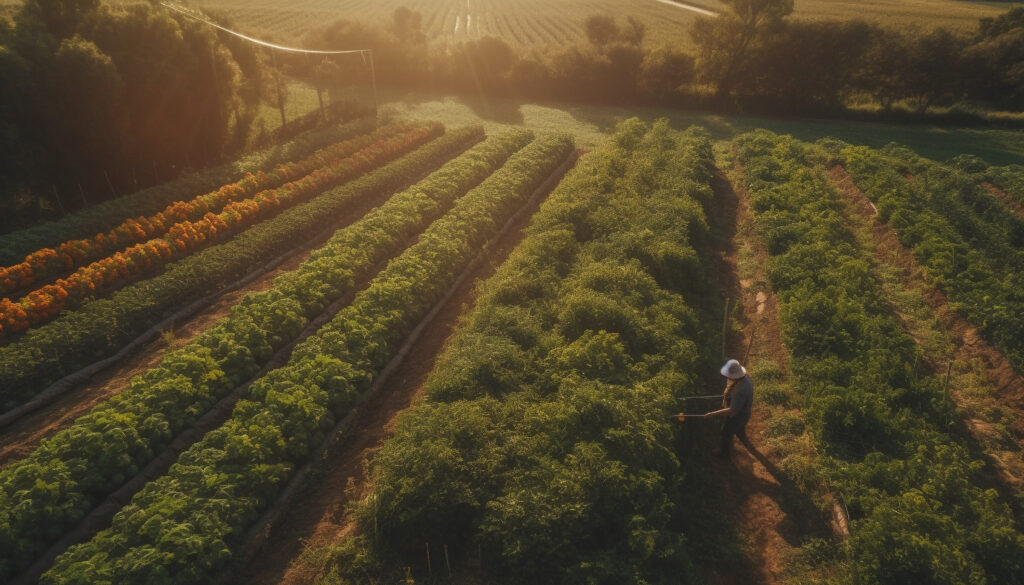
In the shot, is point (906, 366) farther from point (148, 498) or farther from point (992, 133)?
point (992, 133)

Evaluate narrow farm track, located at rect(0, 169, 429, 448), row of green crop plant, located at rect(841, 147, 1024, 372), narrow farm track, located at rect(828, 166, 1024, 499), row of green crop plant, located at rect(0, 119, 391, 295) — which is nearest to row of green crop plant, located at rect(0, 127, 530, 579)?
narrow farm track, located at rect(0, 169, 429, 448)

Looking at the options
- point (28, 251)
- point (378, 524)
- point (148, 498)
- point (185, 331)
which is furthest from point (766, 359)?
point (28, 251)

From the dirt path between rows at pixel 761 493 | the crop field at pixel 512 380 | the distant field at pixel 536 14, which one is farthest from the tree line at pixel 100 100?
the distant field at pixel 536 14

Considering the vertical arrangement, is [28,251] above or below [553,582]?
above

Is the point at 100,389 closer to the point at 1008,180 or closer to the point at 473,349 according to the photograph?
the point at 473,349

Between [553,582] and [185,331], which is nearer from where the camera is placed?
[553,582]

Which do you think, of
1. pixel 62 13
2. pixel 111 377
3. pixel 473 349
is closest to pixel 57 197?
pixel 62 13
